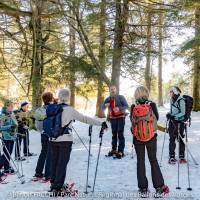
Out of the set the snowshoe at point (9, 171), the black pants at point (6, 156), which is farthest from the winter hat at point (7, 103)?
the snowshoe at point (9, 171)

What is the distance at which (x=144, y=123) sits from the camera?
5699mm

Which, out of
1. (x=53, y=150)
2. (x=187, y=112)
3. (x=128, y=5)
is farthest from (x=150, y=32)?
(x=53, y=150)

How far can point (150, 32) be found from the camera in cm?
1477

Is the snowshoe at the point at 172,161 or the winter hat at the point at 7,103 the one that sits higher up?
the winter hat at the point at 7,103

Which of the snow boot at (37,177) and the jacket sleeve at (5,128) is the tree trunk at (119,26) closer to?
the jacket sleeve at (5,128)

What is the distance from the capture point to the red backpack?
5680 millimetres

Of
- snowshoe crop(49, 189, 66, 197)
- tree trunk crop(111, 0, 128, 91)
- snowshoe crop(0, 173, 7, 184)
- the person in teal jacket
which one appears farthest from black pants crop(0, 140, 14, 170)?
tree trunk crop(111, 0, 128, 91)

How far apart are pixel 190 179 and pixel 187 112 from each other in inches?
74.7

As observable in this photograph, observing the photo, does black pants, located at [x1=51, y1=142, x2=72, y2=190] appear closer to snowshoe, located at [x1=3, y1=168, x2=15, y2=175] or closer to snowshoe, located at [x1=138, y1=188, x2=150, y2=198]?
snowshoe, located at [x1=138, y1=188, x2=150, y2=198]

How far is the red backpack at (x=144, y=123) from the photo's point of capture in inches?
224

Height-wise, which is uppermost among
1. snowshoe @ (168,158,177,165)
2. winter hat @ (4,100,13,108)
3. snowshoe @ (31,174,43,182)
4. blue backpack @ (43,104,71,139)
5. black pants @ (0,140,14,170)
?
winter hat @ (4,100,13,108)

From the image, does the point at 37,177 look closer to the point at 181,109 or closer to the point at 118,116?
the point at 118,116

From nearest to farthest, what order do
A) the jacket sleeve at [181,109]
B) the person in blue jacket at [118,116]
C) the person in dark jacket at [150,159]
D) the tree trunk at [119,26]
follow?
the person in dark jacket at [150,159] < the jacket sleeve at [181,109] < the person in blue jacket at [118,116] < the tree trunk at [119,26]

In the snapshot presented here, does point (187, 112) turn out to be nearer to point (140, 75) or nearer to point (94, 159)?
point (94, 159)
